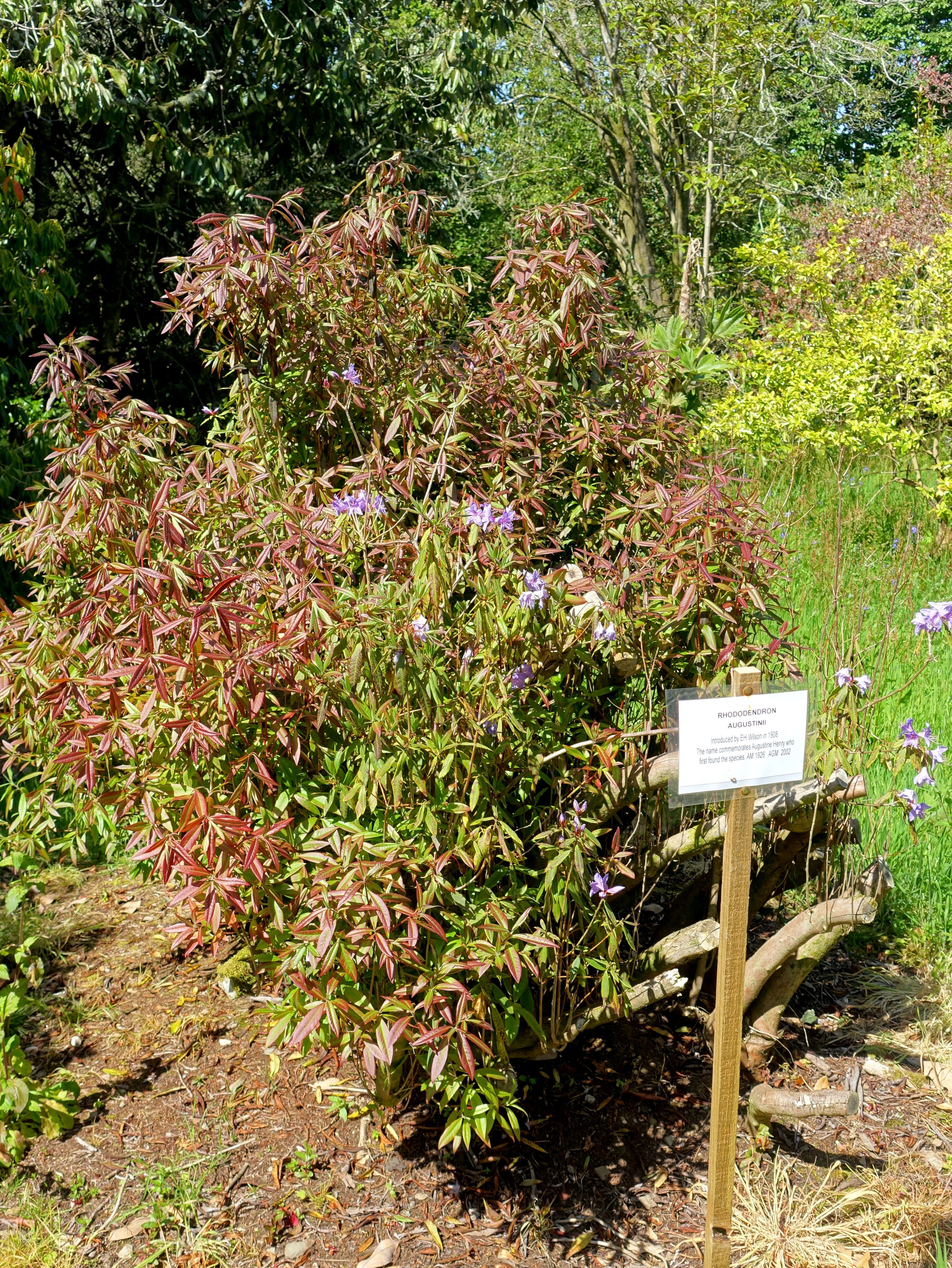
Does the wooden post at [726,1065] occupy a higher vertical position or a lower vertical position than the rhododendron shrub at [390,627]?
lower

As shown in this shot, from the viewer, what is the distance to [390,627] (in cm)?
191

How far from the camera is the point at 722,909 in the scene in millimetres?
2010

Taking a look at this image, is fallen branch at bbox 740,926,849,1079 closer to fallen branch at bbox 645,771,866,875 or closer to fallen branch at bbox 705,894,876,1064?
fallen branch at bbox 705,894,876,1064

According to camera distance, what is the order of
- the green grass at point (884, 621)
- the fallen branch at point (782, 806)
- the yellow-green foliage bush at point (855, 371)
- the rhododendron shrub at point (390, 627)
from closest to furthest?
the rhododendron shrub at point (390, 627) → the fallen branch at point (782, 806) → the green grass at point (884, 621) → the yellow-green foliage bush at point (855, 371)

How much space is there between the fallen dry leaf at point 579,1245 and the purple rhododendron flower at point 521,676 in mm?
1221

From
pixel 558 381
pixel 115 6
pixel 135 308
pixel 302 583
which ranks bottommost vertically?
pixel 302 583

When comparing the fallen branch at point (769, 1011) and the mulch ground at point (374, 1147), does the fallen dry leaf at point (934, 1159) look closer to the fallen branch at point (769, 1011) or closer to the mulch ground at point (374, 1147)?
the mulch ground at point (374, 1147)

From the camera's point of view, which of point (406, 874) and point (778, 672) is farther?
point (778, 672)

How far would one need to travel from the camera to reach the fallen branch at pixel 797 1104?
2.26 metres

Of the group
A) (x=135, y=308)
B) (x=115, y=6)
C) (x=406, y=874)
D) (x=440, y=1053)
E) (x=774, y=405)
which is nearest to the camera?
(x=440, y=1053)

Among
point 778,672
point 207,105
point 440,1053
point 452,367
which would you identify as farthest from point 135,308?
point 440,1053

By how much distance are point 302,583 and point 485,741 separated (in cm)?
47

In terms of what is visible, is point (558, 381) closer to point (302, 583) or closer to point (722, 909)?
point (302, 583)

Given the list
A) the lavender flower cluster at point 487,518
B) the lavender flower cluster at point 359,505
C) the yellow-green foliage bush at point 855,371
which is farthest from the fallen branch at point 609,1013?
the yellow-green foliage bush at point 855,371
